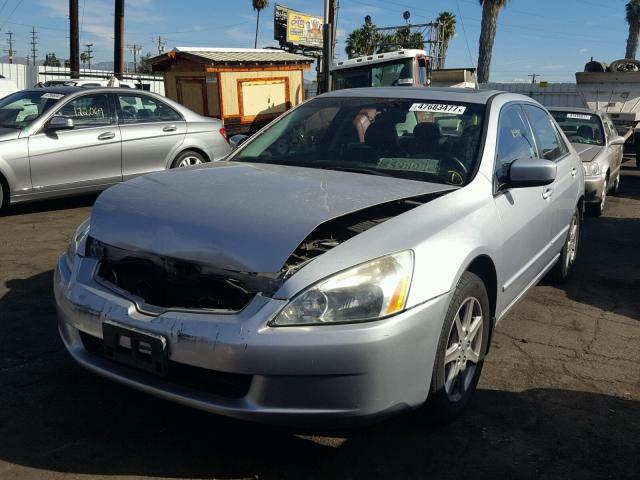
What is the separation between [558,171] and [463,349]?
7.07ft

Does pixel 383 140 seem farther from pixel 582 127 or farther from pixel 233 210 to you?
pixel 582 127

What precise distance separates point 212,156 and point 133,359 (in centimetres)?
655

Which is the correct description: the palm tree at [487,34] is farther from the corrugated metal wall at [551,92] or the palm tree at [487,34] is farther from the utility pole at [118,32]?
the utility pole at [118,32]

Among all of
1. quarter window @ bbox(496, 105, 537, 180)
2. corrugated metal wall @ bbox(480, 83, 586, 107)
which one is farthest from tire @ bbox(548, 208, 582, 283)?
corrugated metal wall @ bbox(480, 83, 586, 107)

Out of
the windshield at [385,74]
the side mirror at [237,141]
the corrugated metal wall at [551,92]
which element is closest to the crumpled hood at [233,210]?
the side mirror at [237,141]

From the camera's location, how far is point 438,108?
3.99 metres

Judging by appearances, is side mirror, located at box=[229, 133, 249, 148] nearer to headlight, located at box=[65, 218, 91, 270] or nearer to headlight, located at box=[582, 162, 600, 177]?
headlight, located at box=[65, 218, 91, 270]

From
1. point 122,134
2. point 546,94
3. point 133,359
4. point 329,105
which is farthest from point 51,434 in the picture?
point 546,94

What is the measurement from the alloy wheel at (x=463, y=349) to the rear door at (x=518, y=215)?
14.9 inches

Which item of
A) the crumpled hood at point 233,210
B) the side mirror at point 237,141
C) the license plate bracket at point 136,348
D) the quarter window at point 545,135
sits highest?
the quarter window at point 545,135

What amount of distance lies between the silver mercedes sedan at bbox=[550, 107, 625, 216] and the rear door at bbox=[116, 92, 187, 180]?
5.34 meters

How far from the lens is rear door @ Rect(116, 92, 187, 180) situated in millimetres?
8117

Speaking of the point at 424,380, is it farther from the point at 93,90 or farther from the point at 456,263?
the point at 93,90

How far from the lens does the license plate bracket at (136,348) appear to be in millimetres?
2541
